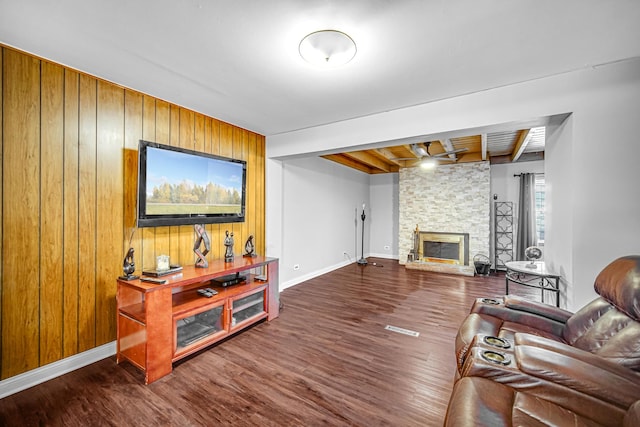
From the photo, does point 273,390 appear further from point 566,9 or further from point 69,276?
point 566,9

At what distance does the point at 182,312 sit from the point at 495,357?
7.52ft

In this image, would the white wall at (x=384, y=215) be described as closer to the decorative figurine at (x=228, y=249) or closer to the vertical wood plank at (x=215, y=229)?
the vertical wood plank at (x=215, y=229)

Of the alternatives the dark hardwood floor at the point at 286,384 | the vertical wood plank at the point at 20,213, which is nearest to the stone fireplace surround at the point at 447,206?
the dark hardwood floor at the point at 286,384

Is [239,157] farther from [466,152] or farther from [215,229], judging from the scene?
[466,152]

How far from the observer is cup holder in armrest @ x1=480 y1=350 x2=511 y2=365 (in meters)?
1.29

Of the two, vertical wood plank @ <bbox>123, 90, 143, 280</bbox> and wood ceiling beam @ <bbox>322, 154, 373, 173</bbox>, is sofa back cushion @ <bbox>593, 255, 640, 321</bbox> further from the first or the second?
wood ceiling beam @ <bbox>322, 154, 373, 173</bbox>

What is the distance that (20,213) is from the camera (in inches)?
79.4

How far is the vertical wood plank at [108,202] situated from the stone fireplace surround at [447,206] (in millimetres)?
5541

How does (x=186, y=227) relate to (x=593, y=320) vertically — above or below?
above

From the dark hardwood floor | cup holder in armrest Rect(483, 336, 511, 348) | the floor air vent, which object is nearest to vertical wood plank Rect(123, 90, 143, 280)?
the dark hardwood floor

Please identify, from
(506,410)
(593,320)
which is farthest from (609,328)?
(506,410)

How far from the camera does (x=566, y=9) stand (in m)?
1.55

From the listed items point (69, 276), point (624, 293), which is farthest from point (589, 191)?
point (69, 276)

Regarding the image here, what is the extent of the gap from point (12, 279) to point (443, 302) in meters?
4.59
